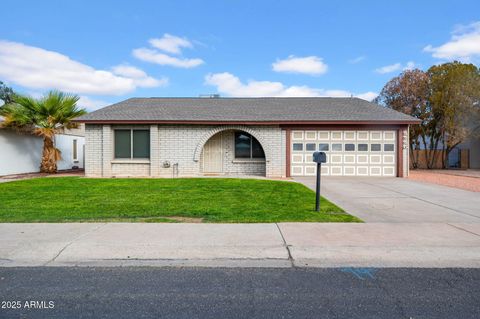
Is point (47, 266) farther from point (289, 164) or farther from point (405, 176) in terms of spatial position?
point (405, 176)

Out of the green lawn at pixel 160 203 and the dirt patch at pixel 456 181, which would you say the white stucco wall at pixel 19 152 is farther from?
the dirt patch at pixel 456 181

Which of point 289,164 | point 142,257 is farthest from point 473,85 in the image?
point 142,257

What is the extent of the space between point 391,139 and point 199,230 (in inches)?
580

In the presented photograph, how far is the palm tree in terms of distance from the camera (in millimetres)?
17062

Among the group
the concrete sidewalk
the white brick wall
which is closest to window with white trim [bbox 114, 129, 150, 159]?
the white brick wall

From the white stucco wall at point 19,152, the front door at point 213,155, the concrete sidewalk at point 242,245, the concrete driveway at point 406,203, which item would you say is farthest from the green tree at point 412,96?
the white stucco wall at point 19,152

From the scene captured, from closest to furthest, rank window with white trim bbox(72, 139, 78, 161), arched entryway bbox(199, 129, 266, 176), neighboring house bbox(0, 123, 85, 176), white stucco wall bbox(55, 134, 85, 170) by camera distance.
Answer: neighboring house bbox(0, 123, 85, 176) → arched entryway bbox(199, 129, 266, 176) → white stucco wall bbox(55, 134, 85, 170) → window with white trim bbox(72, 139, 78, 161)

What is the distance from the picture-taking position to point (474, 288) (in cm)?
390

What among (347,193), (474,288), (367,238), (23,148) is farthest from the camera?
(23,148)

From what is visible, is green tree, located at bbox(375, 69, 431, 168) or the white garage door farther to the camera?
green tree, located at bbox(375, 69, 431, 168)

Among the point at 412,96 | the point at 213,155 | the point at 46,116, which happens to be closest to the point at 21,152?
the point at 46,116

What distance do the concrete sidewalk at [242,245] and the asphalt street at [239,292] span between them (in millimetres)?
277

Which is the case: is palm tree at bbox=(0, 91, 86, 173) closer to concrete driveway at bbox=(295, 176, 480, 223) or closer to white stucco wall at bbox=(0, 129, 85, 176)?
white stucco wall at bbox=(0, 129, 85, 176)

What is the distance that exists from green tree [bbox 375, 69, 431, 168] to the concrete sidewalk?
21.1 m
